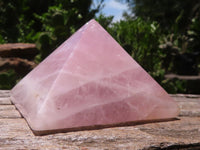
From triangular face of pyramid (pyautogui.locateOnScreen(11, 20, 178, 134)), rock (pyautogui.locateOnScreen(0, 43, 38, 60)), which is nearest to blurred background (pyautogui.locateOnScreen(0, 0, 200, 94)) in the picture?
rock (pyautogui.locateOnScreen(0, 43, 38, 60))

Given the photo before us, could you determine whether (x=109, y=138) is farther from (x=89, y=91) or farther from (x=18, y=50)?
(x=18, y=50)

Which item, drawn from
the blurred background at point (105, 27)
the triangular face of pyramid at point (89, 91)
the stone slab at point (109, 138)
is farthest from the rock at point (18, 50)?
the stone slab at point (109, 138)

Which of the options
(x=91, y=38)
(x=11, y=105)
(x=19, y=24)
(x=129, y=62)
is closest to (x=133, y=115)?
(x=129, y=62)

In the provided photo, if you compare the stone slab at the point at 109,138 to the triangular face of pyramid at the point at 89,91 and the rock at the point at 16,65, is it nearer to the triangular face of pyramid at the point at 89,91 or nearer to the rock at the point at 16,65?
the triangular face of pyramid at the point at 89,91

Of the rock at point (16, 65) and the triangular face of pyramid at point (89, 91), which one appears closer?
the triangular face of pyramid at point (89, 91)

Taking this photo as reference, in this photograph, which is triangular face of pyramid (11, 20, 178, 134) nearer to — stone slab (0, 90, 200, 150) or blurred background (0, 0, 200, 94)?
stone slab (0, 90, 200, 150)

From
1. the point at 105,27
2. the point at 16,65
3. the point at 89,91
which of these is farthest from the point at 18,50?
the point at 89,91

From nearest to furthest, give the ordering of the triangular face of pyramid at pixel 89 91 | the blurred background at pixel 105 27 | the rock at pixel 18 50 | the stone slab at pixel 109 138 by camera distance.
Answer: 1. the stone slab at pixel 109 138
2. the triangular face of pyramid at pixel 89 91
3. the blurred background at pixel 105 27
4. the rock at pixel 18 50
